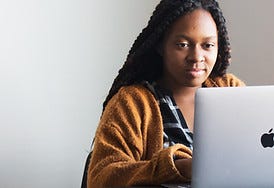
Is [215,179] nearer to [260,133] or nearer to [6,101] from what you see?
[260,133]

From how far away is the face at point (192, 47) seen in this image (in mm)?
1391

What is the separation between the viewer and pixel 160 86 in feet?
4.88

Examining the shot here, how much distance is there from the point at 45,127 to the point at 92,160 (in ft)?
2.09

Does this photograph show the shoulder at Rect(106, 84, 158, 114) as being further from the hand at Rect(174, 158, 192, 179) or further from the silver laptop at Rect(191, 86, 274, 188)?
the silver laptop at Rect(191, 86, 274, 188)

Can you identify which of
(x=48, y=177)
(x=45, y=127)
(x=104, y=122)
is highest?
(x=104, y=122)

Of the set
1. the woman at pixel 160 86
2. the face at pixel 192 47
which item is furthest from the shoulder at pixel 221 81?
the face at pixel 192 47

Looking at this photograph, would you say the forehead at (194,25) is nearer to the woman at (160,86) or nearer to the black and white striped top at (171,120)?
the woman at (160,86)

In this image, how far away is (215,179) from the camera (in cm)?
100

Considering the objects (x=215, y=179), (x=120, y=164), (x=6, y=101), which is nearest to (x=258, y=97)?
(x=215, y=179)

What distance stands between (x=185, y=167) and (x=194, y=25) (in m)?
0.42

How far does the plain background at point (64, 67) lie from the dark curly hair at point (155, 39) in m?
0.46

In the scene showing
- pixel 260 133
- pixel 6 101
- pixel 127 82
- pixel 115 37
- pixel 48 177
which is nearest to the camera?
pixel 260 133

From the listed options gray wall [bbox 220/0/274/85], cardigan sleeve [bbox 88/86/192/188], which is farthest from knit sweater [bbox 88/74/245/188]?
gray wall [bbox 220/0/274/85]

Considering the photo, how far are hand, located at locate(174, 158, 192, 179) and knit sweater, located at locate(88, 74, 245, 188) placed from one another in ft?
0.03
